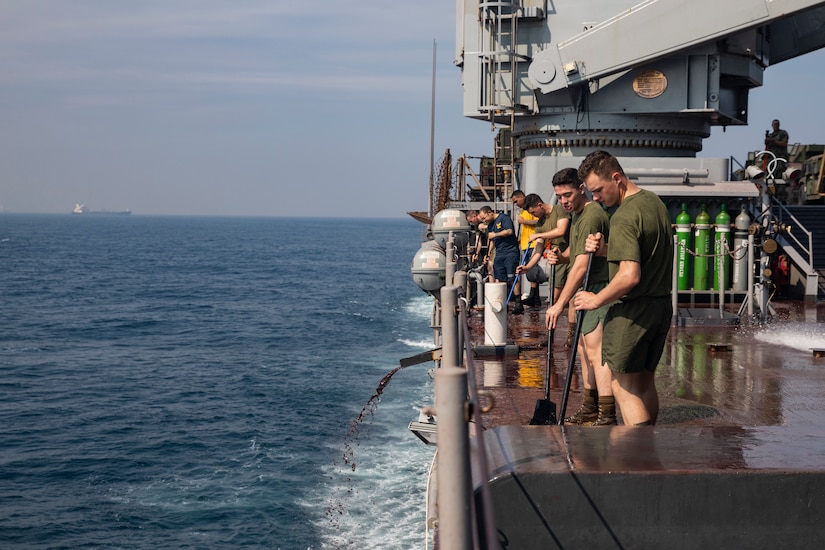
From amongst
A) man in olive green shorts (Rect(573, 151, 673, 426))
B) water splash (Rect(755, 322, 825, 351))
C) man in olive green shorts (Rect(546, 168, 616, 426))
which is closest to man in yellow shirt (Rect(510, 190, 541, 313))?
water splash (Rect(755, 322, 825, 351))

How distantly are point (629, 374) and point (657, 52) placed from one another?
429 inches

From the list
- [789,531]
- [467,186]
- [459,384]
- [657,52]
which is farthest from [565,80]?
[467,186]

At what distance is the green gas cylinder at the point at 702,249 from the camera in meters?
15.4

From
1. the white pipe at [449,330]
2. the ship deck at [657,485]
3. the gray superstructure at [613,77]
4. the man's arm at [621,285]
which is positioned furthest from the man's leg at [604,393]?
the gray superstructure at [613,77]

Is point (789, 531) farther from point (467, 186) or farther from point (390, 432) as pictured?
point (467, 186)

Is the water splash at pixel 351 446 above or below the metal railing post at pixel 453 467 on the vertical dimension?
below

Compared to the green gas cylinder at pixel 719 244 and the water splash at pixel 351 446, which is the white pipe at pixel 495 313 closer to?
the water splash at pixel 351 446

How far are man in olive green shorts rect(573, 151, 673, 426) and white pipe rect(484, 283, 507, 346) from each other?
14.6ft

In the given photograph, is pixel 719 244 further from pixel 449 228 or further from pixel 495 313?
pixel 495 313

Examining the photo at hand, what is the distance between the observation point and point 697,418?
783 cm


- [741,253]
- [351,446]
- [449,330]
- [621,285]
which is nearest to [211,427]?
[351,446]

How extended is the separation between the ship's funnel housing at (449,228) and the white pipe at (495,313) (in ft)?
12.4

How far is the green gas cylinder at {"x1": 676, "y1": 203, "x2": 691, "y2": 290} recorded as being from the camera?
15.3 meters

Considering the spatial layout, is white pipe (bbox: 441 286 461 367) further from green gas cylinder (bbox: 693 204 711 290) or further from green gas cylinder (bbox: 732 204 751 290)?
green gas cylinder (bbox: 693 204 711 290)
